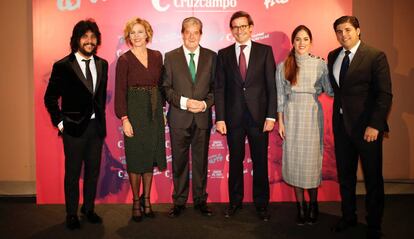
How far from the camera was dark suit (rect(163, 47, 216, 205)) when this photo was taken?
3490 mm

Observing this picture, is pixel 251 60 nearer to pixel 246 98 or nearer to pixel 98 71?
pixel 246 98

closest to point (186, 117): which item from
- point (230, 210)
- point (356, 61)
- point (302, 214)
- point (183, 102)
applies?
point (183, 102)

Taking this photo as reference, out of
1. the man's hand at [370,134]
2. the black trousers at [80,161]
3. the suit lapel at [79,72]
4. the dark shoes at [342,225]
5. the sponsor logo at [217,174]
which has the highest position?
the suit lapel at [79,72]

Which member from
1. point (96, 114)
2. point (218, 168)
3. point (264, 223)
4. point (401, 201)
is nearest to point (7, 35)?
point (96, 114)

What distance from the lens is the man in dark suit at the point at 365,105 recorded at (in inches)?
115

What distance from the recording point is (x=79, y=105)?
327cm

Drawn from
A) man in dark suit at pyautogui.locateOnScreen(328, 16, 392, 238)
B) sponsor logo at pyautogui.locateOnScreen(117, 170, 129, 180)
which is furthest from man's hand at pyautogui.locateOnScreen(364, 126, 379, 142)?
sponsor logo at pyautogui.locateOnScreen(117, 170, 129, 180)

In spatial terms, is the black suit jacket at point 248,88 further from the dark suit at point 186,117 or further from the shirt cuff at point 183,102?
the shirt cuff at point 183,102

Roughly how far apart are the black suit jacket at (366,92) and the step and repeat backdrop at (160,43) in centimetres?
99

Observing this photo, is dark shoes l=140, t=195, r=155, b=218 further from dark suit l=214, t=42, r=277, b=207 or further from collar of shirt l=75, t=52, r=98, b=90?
collar of shirt l=75, t=52, r=98, b=90

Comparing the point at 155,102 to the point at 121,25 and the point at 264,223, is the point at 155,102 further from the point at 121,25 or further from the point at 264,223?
the point at 264,223

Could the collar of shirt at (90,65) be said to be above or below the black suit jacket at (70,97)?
above

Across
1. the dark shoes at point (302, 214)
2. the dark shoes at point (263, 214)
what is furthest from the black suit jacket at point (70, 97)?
the dark shoes at point (302, 214)

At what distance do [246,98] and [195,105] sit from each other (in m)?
0.48
